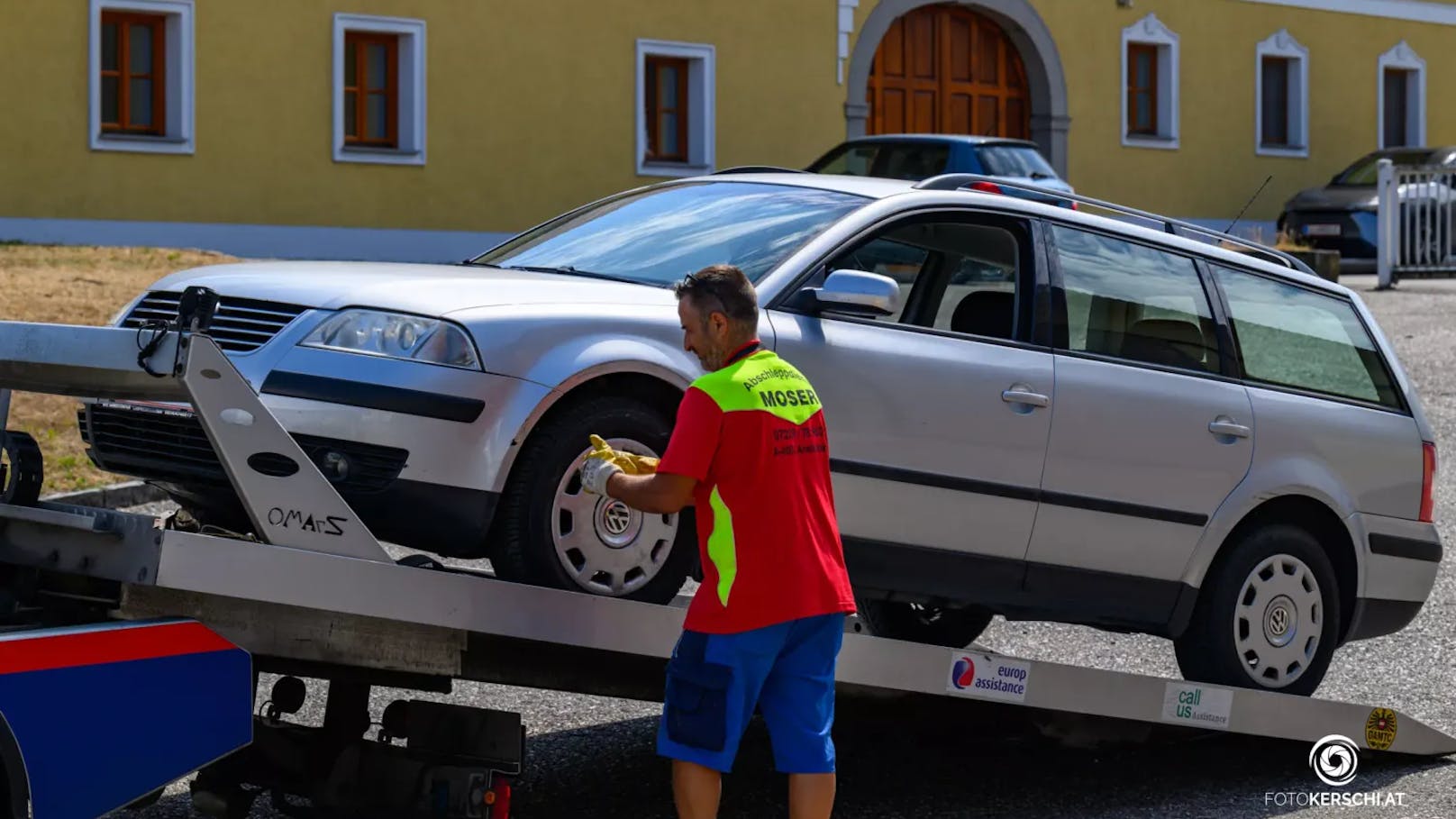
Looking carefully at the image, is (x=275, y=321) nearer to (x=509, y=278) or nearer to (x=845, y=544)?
(x=509, y=278)

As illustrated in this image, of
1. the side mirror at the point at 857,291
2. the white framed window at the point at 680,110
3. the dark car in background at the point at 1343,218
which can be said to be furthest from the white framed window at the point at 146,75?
the side mirror at the point at 857,291

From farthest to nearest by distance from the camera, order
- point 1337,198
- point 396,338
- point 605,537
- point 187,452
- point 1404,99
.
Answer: point 1404,99 → point 1337,198 → point 605,537 → point 396,338 → point 187,452

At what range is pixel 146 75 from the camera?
2128 centimetres

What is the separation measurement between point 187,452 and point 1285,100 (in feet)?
94.6

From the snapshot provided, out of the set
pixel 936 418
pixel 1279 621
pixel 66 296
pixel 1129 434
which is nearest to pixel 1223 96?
pixel 66 296

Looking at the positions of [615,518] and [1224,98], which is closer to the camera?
[615,518]

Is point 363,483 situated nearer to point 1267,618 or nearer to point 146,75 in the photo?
point 1267,618

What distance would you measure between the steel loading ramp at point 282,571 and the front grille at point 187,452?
1.22 ft

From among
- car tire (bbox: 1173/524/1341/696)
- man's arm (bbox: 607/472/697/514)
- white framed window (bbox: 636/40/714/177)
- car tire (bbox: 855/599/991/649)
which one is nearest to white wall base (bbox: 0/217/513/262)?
white framed window (bbox: 636/40/714/177)

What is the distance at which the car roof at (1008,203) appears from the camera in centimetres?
655

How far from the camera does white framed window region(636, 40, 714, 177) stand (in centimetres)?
2511

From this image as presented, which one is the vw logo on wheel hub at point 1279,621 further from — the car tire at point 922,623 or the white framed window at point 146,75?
the white framed window at point 146,75

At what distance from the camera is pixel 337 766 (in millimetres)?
5352

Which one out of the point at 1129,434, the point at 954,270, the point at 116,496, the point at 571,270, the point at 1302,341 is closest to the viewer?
the point at 571,270
